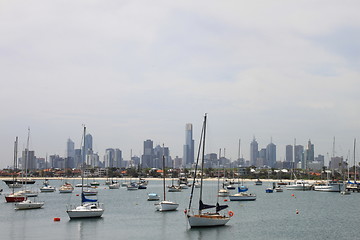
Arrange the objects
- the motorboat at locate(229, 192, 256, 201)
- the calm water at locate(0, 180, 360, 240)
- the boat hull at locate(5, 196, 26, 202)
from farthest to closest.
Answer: the motorboat at locate(229, 192, 256, 201) → the boat hull at locate(5, 196, 26, 202) → the calm water at locate(0, 180, 360, 240)

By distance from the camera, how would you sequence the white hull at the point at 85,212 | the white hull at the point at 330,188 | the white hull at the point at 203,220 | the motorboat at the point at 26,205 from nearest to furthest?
1. the white hull at the point at 203,220
2. the white hull at the point at 85,212
3. the motorboat at the point at 26,205
4. the white hull at the point at 330,188

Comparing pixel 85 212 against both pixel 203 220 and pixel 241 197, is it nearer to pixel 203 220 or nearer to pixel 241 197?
pixel 203 220

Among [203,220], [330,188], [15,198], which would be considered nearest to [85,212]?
[203,220]

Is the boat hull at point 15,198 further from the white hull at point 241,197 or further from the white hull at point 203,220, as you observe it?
the white hull at point 203,220

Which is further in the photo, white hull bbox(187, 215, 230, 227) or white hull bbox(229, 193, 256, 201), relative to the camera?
white hull bbox(229, 193, 256, 201)

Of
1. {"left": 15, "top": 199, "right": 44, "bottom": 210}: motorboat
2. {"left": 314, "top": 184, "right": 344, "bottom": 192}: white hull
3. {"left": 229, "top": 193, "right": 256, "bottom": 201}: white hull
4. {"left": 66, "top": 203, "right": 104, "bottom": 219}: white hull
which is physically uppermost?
{"left": 66, "top": 203, "right": 104, "bottom": 219}: white hull

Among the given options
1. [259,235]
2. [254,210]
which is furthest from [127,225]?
[254,210]

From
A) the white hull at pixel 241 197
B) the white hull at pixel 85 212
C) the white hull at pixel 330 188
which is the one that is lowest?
the white hull at pixel 330 188

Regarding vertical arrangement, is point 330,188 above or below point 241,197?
below

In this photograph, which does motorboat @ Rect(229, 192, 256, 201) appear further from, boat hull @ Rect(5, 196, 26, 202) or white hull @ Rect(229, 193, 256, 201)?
boat hull @ Rect(5, 196, 26, 202)

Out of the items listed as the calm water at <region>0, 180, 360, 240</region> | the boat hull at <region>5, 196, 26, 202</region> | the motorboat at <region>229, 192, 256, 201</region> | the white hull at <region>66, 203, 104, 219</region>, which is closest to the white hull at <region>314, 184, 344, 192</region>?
the motorboat at <region>229, 192, 256, 201</region>

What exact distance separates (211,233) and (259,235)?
659cm

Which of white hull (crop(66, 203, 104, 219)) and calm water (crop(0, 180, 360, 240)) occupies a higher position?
white hull (crop(66, 203, 104, 219))

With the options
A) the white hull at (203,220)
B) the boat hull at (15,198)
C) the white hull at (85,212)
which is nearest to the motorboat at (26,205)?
the boat hull at (15,198)
